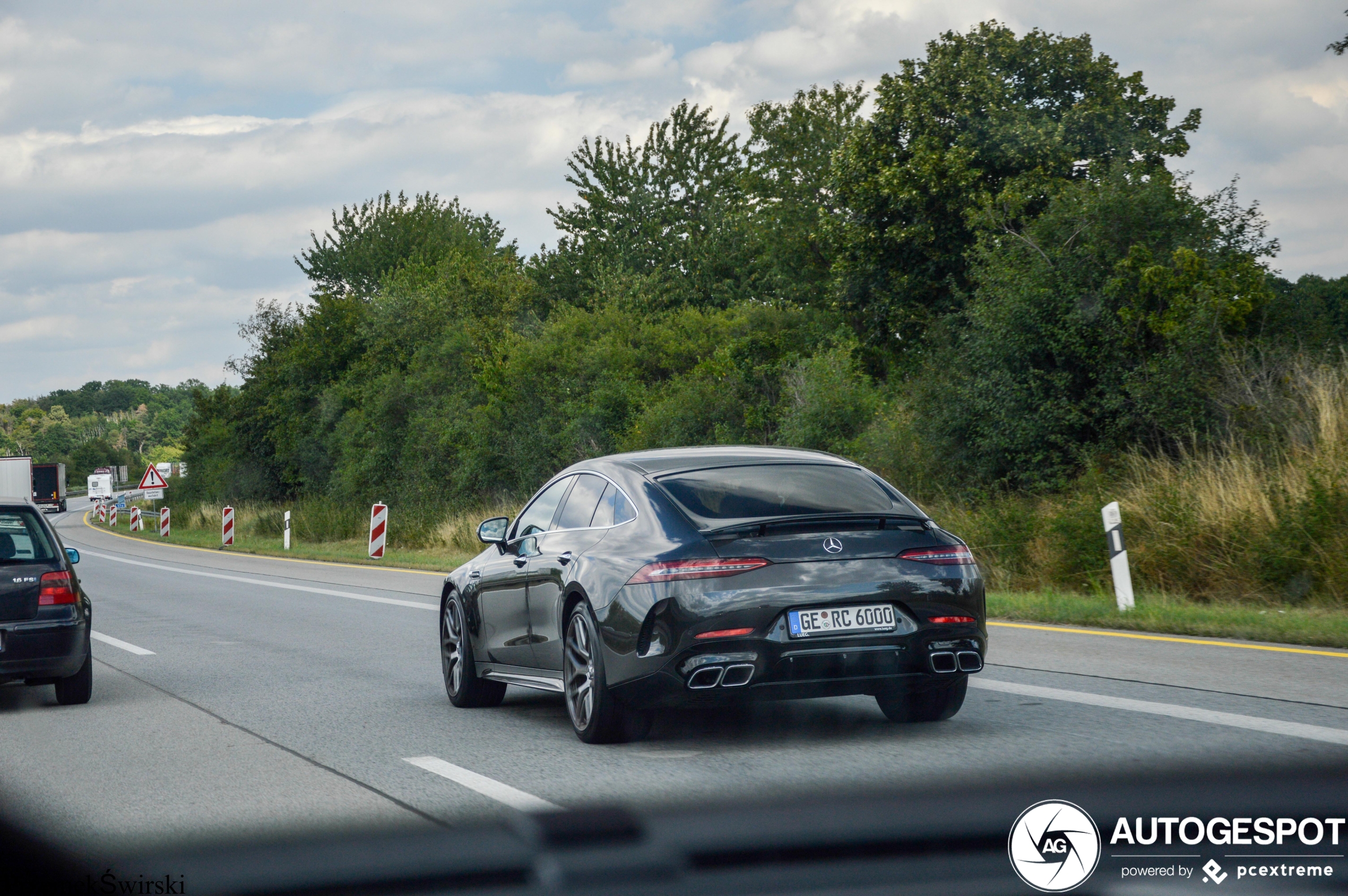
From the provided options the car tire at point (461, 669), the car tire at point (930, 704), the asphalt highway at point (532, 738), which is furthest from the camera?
the car tire at point (461, 669)

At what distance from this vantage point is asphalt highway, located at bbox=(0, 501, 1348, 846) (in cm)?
588

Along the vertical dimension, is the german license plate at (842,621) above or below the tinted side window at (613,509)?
below

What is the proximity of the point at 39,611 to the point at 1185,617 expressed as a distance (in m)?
8.78

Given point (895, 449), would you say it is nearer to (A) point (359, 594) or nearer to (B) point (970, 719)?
(A) point (359, 594)

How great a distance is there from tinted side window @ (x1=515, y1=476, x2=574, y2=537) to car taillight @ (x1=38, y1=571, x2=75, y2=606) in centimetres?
343

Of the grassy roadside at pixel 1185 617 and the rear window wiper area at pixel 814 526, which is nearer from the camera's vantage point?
the rear window wiper area at pixel 814 526

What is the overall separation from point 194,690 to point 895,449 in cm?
1442

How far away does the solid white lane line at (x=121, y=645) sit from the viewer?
1332cm

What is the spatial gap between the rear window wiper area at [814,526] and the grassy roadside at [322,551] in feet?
60.3

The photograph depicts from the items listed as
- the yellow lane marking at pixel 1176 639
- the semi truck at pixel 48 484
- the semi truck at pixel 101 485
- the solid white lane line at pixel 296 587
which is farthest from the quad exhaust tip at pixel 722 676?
the semi truck at pixel 101 485

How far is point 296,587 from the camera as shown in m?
22.3

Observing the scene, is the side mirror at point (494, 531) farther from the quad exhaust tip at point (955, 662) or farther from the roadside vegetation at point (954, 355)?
the roadside vegetation at point (954, 355)

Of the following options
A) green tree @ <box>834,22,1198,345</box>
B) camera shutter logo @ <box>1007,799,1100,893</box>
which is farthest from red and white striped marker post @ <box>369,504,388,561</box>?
camera shutter logo @ <box>1007,799,1100,893</box>

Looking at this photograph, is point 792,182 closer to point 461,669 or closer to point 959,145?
point 959,145
